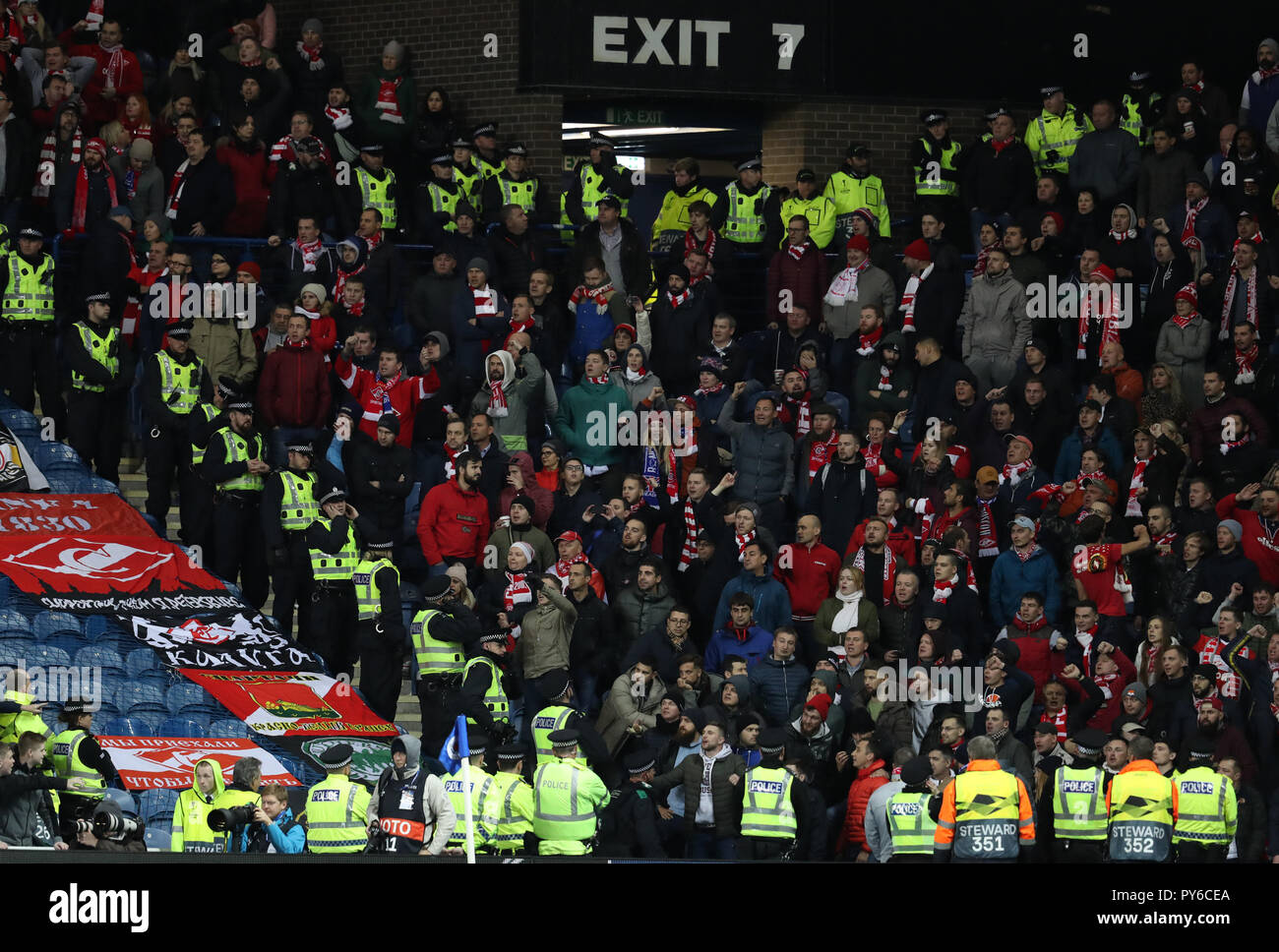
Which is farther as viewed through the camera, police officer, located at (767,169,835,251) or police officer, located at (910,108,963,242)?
police officer, located at (910,108,963,242)

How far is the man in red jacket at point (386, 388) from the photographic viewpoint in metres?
20.2

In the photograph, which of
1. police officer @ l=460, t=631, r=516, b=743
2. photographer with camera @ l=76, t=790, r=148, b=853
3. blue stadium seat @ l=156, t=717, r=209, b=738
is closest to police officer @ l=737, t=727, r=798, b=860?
police officer @ l=460, t=631, r=516, b=743

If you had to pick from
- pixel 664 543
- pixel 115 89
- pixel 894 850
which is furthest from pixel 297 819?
pixel 115 89

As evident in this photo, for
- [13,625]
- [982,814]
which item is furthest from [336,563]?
[982,814]

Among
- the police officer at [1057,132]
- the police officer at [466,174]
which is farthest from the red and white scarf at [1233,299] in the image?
the police officer at [466,174]

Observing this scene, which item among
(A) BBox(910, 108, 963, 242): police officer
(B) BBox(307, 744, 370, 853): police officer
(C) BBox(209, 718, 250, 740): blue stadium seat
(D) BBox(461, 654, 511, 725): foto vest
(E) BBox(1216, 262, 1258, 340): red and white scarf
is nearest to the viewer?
(B) BBox(307, 744, 370, 853): police officer

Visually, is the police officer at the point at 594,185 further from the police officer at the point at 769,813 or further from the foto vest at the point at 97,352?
the police officer at the point at 769,813

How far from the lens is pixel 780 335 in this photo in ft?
70.9

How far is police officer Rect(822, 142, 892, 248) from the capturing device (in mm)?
22766

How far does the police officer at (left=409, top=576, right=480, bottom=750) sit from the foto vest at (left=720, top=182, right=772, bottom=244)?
6.38 metres

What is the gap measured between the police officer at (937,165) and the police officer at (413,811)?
977cm

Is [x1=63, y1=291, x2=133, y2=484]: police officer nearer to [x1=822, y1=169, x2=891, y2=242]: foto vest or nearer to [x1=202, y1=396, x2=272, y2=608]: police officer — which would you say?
[x1=202, y1=396, x2=272, y2=608]: police officer

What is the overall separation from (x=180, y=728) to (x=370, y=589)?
1.80 metres
